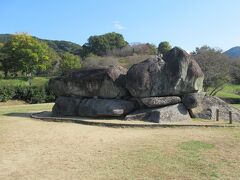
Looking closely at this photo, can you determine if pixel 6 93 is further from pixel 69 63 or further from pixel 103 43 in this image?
pixel 103 43

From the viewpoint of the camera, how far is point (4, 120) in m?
17.7

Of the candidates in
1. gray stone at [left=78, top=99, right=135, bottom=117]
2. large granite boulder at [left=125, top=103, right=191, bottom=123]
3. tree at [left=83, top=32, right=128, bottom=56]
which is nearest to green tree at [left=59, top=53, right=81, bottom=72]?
tree at [left=83, top=32, right=128, bottom=56]

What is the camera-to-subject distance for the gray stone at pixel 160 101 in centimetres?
1719

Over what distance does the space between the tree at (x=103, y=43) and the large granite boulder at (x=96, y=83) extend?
63.7 metres

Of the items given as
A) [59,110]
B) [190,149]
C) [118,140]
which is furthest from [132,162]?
[59,110]

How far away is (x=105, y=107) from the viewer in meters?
17.8

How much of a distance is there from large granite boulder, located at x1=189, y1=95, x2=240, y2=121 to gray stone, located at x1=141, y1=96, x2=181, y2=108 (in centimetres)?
102

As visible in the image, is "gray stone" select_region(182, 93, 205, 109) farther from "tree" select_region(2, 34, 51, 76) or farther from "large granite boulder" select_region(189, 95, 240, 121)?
"tree" select_region(2, 34, 51, 76)

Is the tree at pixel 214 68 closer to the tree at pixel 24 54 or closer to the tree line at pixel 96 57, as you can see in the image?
the tree line at pixel 96 57

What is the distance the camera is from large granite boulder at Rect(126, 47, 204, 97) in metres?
17.4

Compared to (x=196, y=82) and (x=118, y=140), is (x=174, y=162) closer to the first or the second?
(x=118, y=140)

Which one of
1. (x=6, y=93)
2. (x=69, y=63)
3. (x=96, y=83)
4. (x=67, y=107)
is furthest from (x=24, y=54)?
(x=96, y=83)

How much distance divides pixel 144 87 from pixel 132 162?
8654 mm

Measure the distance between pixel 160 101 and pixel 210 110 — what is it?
99.6 inches
